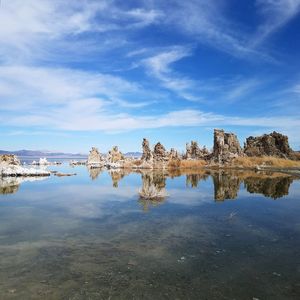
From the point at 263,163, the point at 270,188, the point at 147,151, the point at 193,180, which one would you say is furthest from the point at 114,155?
the point at 270,188

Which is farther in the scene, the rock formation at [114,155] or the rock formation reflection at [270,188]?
the rock formation at [114,155]

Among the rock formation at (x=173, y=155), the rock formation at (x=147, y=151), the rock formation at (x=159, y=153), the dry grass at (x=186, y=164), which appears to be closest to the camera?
the dry grass at (x=186, y=164)

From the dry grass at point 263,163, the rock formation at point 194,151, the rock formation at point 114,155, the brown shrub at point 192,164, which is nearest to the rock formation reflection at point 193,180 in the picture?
the dry grass at point 263,163

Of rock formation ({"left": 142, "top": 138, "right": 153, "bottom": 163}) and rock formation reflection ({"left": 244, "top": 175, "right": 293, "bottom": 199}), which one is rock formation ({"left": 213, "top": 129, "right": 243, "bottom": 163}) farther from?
rock formation reflection ({"left": 244, "top": 175, "right": 293, "bottom": 199})

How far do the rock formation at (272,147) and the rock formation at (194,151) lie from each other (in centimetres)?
1398

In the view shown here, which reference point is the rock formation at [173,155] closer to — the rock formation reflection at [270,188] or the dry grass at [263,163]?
the dry grass at [263,163]

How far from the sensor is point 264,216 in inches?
764

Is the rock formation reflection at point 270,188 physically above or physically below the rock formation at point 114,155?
below

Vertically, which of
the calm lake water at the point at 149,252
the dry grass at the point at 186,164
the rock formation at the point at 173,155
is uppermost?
the rock formation at the point at 173,155

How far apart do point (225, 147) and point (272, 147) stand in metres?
18.3

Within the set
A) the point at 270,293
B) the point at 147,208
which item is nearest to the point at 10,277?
the point at 270,293

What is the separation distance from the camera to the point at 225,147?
3814 inches

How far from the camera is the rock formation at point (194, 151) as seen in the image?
110188 millimetres

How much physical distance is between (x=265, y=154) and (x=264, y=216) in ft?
292
